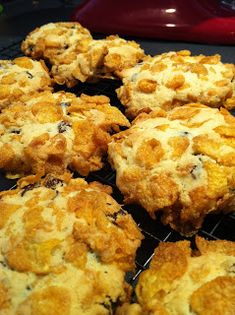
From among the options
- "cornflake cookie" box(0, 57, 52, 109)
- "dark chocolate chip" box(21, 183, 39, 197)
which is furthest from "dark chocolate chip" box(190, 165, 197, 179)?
"cornflake cookie" box(0, 57, 52, 109)

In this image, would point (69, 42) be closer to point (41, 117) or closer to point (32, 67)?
point (32, 67)

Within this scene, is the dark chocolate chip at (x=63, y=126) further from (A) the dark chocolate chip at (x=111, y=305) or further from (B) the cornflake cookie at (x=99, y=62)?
(A) the dark chocolate chip at (x=111, y=305)

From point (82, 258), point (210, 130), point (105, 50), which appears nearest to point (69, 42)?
point (105, 50)

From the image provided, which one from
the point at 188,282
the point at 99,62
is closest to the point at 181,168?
the point at 188,282

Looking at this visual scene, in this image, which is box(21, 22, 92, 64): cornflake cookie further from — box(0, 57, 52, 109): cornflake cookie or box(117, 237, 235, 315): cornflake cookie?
box(117, 237, 235, 315): cornflake cookie

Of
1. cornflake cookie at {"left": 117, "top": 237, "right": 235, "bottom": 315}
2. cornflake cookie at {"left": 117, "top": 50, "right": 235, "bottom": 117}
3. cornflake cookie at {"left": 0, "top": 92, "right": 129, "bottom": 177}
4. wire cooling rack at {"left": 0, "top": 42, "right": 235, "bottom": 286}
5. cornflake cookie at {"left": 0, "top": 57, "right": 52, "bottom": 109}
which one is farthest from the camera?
cornflake cookie at {"left": 0, "top": 57, "right": 52, "bottom": 109}

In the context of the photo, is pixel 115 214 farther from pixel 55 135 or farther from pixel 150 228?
pixel 55 135

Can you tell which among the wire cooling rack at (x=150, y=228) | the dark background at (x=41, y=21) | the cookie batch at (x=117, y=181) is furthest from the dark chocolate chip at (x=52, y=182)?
the dark background at (x=41, y=21)
